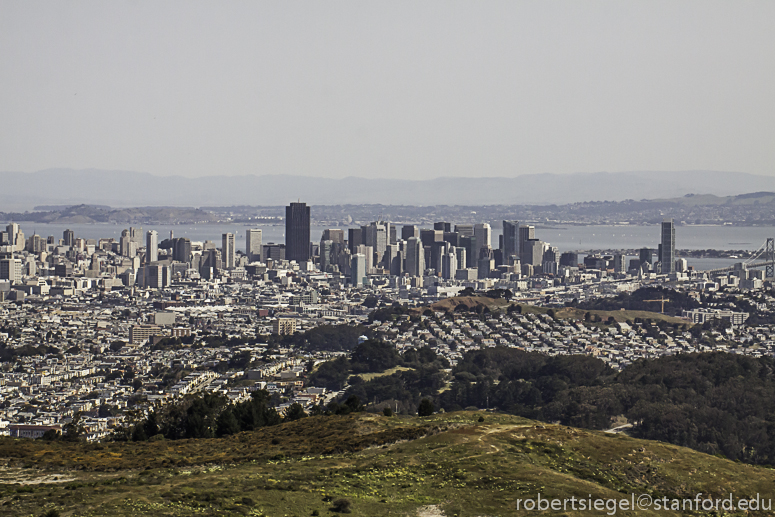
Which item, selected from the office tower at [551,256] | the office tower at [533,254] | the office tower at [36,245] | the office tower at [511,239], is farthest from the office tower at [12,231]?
the office tower at [551,256]

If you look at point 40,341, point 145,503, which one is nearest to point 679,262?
point 40,341

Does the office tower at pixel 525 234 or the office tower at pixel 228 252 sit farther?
the office tower at pixel 525 234

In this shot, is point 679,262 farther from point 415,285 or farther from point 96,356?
point 96,356

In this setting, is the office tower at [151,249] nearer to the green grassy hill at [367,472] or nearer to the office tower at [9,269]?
the office tower at [9,269]

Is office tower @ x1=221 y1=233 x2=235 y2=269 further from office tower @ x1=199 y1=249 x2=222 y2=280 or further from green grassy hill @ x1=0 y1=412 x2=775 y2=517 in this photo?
green grassy hill @ x1=0 y1=412 x2=775 y2=517

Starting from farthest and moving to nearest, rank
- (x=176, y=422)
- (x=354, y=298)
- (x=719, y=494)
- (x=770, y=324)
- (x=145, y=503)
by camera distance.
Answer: (x=354, y=298) < (x=770, y=324) < (x=176, y=422) < (x=719, y=494) < (x=145, y=503)

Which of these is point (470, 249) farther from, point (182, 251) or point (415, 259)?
point (182, 251)
